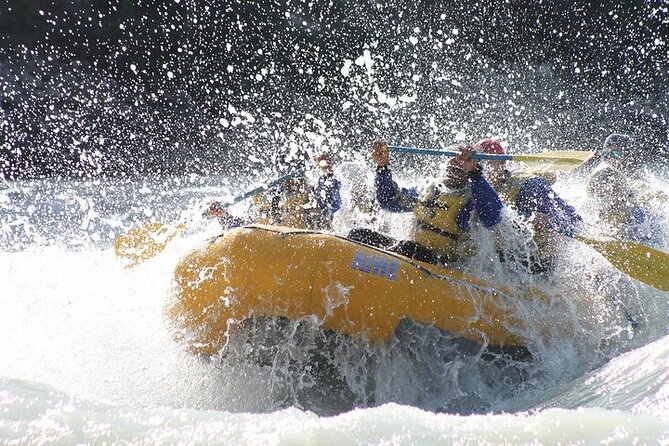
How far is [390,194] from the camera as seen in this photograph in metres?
4.19

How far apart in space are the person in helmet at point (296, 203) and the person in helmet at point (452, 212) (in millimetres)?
1137

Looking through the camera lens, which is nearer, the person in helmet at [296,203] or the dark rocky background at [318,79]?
the person in helmet at [296,203]

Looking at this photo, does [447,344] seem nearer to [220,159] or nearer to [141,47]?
[141,47]

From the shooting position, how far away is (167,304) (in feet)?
9.37

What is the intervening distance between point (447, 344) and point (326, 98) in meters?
12.3

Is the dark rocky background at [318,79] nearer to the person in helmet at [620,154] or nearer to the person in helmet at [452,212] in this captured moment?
the person in helmet at [620,154]

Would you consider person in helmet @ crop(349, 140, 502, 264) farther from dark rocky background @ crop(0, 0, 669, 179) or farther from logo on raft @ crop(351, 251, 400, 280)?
dark rocky background @ crop(0, 0, 669, 179)

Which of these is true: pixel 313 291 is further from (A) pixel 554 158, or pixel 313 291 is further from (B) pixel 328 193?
(A) pixel 554 158

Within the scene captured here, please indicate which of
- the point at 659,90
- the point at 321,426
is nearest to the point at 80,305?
the point at 321,426

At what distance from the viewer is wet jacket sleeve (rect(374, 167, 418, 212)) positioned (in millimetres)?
4160

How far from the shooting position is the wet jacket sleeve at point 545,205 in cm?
345

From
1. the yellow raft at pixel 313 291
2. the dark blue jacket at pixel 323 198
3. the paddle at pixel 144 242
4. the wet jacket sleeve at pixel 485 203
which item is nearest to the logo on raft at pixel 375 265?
the yellow raft at pixel 313 291

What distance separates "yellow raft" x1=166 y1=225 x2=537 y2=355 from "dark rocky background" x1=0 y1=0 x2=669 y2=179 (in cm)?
1017

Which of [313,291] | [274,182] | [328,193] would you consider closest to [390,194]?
[328,193]
